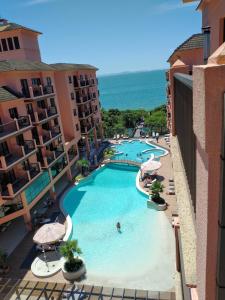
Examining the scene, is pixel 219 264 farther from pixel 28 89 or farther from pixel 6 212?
pixel 28 89

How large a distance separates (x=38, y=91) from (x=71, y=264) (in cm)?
1868

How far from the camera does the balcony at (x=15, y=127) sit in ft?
73.6

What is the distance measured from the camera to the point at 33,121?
2845cm

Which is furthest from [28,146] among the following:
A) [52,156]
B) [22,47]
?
[22,47]

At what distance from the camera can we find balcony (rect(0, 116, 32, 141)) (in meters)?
22.4

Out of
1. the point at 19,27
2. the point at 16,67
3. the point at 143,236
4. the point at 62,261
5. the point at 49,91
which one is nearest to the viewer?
the point at 62,261

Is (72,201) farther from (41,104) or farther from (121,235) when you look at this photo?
(41,104)

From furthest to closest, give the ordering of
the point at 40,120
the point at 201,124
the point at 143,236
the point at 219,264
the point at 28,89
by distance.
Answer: the point at 40,120 → the point at 28,89 → the point at 143,236 → the point at 219,264 → the point at 201,124

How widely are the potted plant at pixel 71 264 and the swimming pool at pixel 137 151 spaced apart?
82.5 feet

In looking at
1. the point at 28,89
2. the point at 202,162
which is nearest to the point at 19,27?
the point at 28,89

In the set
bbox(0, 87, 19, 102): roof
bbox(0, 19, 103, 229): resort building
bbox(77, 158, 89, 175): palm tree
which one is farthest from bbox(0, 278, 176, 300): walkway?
bbox(77, 158, 89, 175): palm tree

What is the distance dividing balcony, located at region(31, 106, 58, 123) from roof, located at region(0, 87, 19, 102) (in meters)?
3.89

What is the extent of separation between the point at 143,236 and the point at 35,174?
11.7 metres

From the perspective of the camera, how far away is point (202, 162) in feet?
9.98
